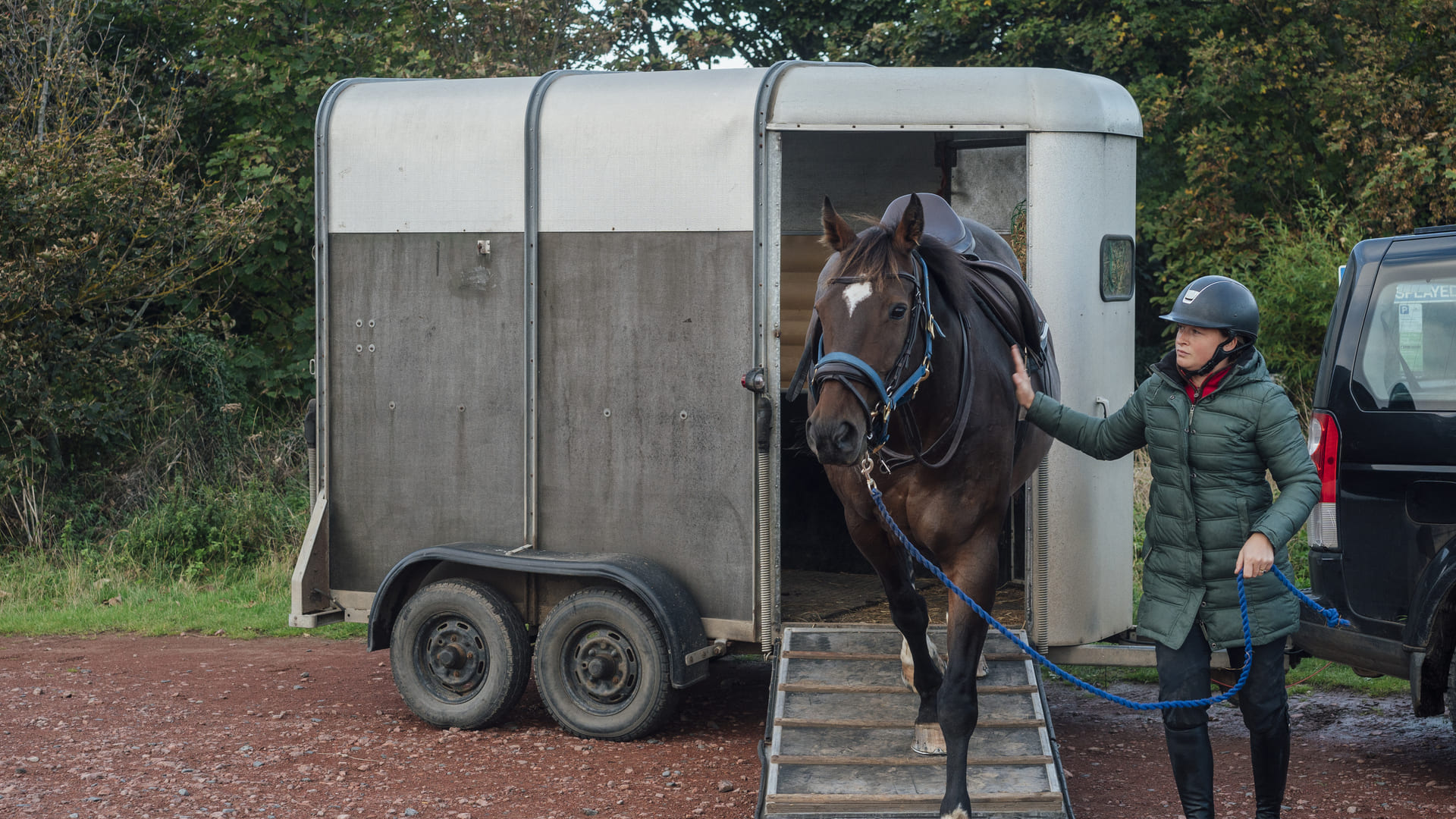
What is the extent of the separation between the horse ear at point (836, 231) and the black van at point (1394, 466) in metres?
2.24

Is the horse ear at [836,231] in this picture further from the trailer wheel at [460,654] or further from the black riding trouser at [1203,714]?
the trailer wheel at [460,654]

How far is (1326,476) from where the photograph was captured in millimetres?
5281

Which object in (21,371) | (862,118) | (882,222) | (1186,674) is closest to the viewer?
(1186,674)

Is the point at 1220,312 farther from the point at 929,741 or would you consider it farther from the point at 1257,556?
the point at 929,741

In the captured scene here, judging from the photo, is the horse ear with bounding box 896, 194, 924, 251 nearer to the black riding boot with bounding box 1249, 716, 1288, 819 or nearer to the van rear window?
the black riding boot with bounding box 1249, 716, 1288, 819

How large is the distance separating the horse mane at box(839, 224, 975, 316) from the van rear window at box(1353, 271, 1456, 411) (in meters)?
1.65

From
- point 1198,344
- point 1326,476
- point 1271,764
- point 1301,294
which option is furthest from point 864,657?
point 1301,294

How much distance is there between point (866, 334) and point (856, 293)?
0.14 metres

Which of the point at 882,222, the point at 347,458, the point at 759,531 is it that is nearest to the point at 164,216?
the point at 347,458

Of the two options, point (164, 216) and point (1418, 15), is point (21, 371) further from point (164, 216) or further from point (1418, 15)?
point (1418, 15)

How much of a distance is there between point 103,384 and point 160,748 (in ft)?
19.0

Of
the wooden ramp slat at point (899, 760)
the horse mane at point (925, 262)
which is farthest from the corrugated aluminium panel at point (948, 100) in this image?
the wooden ramp slat at point (899, 760)

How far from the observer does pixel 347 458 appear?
6.45 metres

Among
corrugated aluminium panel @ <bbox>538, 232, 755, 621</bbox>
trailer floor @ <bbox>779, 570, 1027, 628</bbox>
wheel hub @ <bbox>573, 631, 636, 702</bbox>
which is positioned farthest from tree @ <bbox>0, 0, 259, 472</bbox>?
wheel hub @ <bbox>573, 631, 636, 702</bbox>
